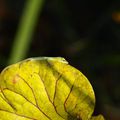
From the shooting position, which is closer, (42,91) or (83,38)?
(42,91)

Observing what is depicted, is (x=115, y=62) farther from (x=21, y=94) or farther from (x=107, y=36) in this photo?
(x=21, y=94)

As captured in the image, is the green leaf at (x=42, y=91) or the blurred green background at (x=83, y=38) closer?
the green leaf at (x=42, y=91)

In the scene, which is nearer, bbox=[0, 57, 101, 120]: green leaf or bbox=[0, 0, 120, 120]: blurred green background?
bbox=[0, 57, 101, 120]: green leaf

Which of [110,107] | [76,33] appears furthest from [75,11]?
[110,107]

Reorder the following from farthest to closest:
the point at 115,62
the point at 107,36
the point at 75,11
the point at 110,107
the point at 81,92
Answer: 1. the point at 75,11
2. the point at 107,36
3. the point at 110,107
4. the point at 115,62
5. the point at 81,92
